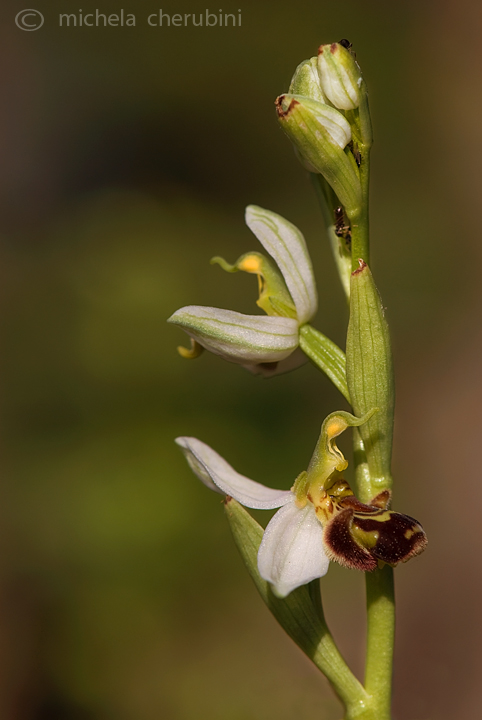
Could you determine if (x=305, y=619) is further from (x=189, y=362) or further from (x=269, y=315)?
(x=189, y=362)

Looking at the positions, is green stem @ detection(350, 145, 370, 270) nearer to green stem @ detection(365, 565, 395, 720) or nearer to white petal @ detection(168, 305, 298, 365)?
white petal @ detection(168, 305, 298, 365)

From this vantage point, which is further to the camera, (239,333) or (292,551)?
(239,333)

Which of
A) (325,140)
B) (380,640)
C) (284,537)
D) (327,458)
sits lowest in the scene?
(380,640)

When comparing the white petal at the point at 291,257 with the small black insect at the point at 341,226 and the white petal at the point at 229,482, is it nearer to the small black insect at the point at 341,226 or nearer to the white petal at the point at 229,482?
the small black insect at the point at 341,226

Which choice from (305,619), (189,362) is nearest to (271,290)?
(305,619)

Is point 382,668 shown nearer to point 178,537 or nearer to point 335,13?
→ point 178,537

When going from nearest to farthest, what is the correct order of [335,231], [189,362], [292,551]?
[292,551] < [335,231] < [189,362]

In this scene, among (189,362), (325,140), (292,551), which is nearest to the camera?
(292,551)
